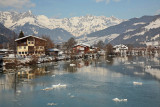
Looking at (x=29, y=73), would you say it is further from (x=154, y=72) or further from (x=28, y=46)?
(x=28, y=46)

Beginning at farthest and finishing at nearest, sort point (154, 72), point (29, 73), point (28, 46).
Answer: point (28, 46) → point (29, 73) → point (154, 72)

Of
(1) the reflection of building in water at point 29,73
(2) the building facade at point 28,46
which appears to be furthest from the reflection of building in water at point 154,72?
(2) the building facade at point 28,46

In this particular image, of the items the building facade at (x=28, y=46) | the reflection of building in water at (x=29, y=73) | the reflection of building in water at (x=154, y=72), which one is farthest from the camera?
the building facade at (x=28, y=46)

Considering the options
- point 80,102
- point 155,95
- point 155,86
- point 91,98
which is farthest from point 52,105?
point 155,86

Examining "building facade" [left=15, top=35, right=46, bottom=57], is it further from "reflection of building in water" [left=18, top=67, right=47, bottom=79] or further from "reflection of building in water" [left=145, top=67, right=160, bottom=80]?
"reflection of building in water" [left=145, top=67, right=160, bottom=80]

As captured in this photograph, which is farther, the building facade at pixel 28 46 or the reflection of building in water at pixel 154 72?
the building facade at pixel 28 46

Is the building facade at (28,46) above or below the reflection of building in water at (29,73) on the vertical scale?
above

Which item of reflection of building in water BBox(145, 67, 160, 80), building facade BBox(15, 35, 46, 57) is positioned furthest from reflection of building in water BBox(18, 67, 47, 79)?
building facade BBox(15, 35, 46, 57)

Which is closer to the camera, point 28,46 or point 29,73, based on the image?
point 29,73

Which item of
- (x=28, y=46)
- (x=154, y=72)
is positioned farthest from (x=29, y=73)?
(x=28, y=46)

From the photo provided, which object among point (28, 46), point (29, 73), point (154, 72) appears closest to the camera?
point (154, 72)

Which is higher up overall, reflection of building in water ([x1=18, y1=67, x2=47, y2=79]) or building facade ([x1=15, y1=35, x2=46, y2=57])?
building facade ([x1=15, y1=35, x2=46, y2=57])

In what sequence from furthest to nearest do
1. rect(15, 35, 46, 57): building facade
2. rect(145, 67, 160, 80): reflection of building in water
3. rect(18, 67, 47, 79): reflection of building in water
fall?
rect(15, 35, 46, 57): building facade → rect(18, 67, 47, 79): reflection of building in water → rect(145, 67, 160, 80): reflection of building in water

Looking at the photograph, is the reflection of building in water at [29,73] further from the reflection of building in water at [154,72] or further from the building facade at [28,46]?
the building facade at [28,46]
